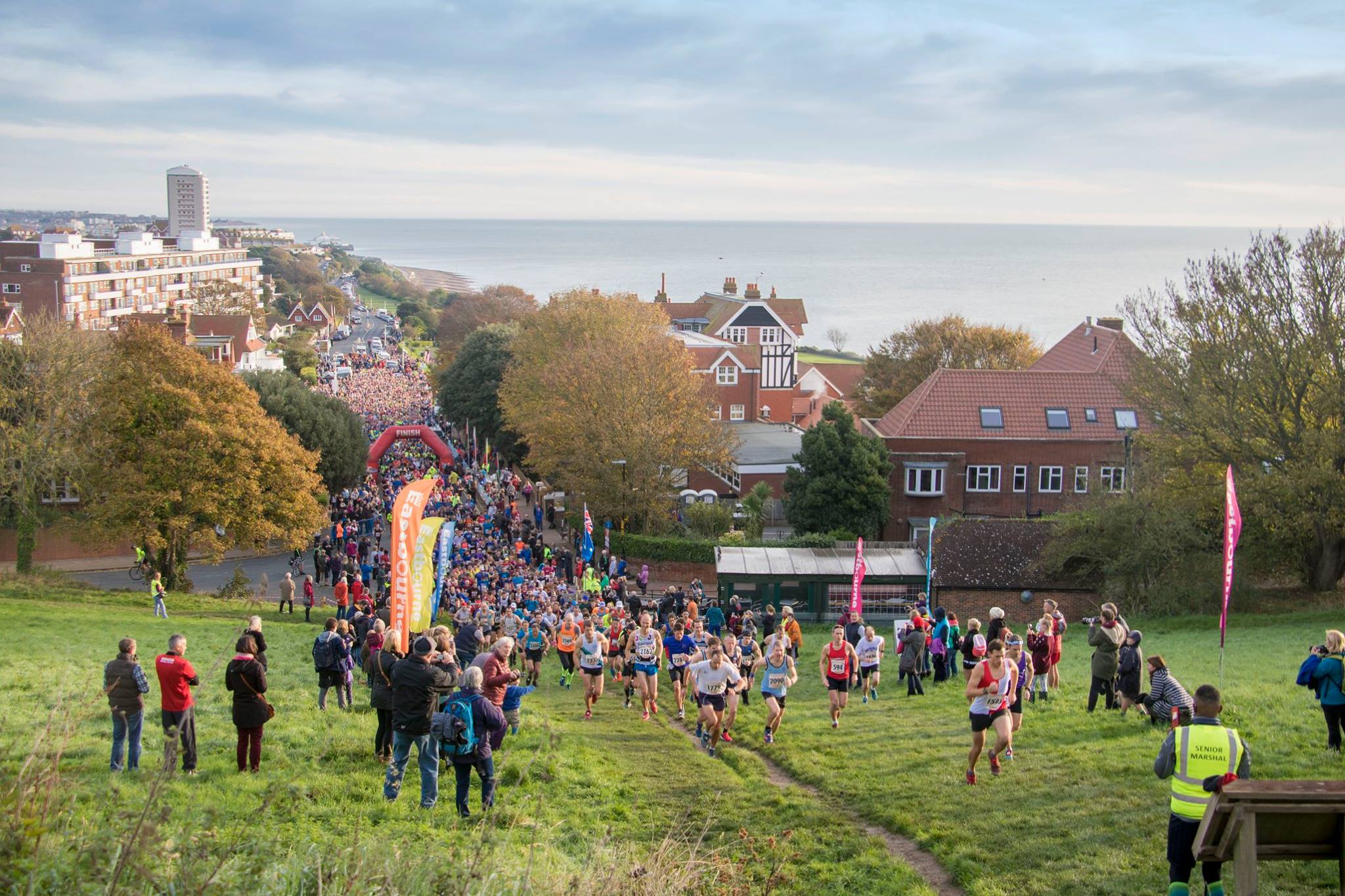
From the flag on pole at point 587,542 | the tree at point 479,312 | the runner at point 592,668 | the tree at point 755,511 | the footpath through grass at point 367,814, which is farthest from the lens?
the tree at point 479,312

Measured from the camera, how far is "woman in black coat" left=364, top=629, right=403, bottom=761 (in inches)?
470

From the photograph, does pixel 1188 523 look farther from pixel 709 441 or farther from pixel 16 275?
pixel 16 275

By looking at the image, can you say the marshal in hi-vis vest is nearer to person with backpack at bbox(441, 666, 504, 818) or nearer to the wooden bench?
the wooden bench

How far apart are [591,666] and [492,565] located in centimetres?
1676

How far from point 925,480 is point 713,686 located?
2981cm

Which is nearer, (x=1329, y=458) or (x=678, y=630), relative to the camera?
(x=678, y=630)

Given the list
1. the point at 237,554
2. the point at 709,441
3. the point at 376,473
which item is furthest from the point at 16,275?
the point at 709,441

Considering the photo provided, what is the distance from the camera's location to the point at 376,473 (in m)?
51.5

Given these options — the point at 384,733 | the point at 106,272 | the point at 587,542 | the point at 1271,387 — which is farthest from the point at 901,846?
the point at 106,272

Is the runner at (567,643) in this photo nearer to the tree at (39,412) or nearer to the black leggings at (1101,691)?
Result: the black leggings at (1101,691)

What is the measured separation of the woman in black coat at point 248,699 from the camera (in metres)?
11.0

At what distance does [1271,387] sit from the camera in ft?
93.6

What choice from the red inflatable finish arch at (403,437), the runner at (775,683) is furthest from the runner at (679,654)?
the red inflatable finish arch at (403,437)

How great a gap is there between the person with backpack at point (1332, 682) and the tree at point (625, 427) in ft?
98.8
